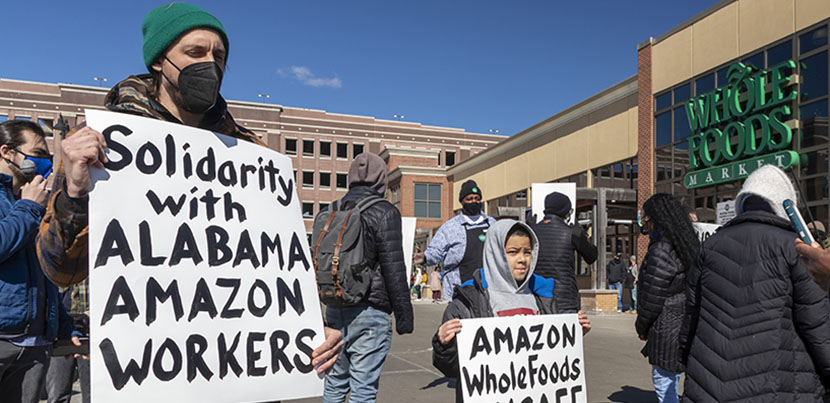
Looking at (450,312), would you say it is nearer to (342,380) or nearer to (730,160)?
(342,380)

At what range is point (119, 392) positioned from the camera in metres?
1.65

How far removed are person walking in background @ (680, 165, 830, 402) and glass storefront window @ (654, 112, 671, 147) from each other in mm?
17857

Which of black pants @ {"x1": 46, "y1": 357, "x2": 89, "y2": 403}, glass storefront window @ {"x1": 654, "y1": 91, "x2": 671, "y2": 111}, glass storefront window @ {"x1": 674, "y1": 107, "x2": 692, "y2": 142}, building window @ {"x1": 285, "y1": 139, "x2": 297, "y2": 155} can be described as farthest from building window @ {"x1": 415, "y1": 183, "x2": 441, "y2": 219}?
black pants @ {"x1": 46, "y1": 357, "x2": 89, "y2": 403}

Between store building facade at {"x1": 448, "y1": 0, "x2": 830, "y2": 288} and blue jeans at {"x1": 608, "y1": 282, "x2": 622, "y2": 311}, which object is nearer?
store building facade at {"x1": 448, "y1": 0, "x2": 830, "y2": 288}

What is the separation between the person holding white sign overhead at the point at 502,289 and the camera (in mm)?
3482

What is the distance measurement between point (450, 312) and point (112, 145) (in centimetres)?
221

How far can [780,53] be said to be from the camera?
15.7m

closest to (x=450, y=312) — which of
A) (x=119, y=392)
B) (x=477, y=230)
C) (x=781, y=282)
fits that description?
(x=781, y=282)

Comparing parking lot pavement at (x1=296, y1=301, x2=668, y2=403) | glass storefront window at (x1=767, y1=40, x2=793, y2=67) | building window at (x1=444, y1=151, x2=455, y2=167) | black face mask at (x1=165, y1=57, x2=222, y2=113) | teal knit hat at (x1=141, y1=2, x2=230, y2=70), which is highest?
building window at (x1=444, y1=151, x2=455, y2=167)

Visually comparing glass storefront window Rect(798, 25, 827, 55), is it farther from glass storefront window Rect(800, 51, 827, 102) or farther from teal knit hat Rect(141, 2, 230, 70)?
teal knit hat Rect(141, 2, 230, 70)

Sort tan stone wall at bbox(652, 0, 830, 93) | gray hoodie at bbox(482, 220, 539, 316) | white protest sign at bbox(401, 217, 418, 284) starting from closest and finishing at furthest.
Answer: gray hoodie at bbox(482, 220, 539, 316) < white protest sign at bbox(401, 217, 418, 284) < tan stone wall at bbox(652, 0, 830, 93)

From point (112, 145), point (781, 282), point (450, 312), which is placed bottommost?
point (450, 312)

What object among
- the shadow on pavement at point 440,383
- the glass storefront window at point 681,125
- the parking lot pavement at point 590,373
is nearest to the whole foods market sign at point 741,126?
the glass storefront window at point 681,125

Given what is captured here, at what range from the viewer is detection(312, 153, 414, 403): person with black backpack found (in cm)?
394
